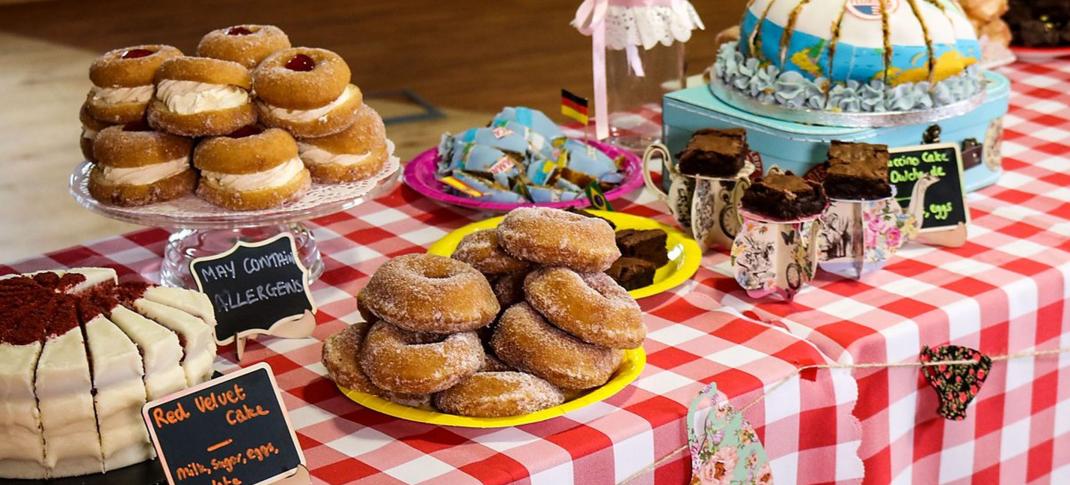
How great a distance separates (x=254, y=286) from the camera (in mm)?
1557

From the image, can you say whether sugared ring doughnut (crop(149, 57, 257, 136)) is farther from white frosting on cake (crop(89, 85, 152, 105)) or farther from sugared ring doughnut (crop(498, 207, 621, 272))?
sugared ring doughnut (crop(498, 207, 621, 272))

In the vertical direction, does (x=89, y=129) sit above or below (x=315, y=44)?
above

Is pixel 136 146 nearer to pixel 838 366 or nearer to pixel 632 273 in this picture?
pixel 632 273

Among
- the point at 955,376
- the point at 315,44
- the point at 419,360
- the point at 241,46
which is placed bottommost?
the point at 315,44

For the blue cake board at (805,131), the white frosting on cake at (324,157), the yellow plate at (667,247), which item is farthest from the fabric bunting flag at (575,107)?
the white frosting on cake at (324,157)

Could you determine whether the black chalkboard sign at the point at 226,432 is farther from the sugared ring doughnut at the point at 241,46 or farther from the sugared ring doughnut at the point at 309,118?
the sugared ring doughnut at the point at 241,46

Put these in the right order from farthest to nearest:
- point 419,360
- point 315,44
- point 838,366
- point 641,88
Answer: point 315,44, point 641,88, point 838,366, point 419,360

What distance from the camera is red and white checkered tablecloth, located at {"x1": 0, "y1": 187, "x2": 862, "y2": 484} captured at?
129 cm

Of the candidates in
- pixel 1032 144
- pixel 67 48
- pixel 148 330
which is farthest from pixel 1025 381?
pixel 67 48

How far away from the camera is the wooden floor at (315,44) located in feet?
14.7

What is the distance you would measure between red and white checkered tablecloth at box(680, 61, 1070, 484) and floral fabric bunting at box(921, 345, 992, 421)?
2cm

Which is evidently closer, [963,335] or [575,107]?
[963,335]

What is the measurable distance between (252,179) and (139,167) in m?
0.15

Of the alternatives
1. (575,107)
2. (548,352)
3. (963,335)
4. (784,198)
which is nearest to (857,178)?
(784,198)
